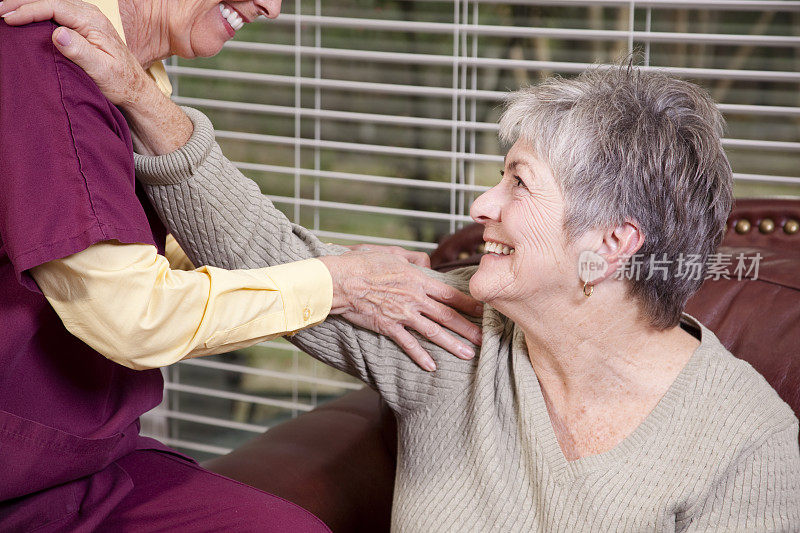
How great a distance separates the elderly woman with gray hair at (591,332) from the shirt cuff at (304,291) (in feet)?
0.50

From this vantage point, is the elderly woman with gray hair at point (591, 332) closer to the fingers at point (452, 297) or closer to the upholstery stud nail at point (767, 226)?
the fingers at point (452, 297)

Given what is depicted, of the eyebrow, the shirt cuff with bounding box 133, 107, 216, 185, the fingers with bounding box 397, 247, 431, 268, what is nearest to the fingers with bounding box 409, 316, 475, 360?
the fingers with bounding box 397, 247, 431, 268

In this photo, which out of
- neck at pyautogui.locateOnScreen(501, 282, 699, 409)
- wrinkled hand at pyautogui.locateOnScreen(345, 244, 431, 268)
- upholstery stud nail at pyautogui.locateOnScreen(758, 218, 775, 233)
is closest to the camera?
neck at pyautogui.locateOnScreen(501, 282, 699, 409)

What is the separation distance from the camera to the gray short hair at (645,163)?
132 centimetres

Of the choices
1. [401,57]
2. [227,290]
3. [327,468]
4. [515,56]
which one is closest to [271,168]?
[401,57]

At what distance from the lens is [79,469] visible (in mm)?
1358

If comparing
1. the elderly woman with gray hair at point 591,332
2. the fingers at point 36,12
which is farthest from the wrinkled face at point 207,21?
A: the fingers at point 36,12

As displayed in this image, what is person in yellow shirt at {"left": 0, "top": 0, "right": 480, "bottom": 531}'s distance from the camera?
1116 mm

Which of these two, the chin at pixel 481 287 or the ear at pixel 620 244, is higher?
the ear at pixel 620 244

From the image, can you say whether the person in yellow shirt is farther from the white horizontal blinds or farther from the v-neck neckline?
the white horizontal blinds

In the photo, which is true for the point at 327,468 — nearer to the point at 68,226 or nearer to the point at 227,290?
the point at 227,290

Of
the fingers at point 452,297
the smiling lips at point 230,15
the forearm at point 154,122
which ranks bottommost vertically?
the fingers at point 452,297

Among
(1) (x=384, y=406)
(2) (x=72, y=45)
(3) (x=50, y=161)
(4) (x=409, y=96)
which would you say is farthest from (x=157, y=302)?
(4) (x=409, y=96)

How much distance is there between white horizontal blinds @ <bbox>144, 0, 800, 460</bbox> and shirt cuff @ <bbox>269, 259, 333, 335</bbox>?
1.10 m
